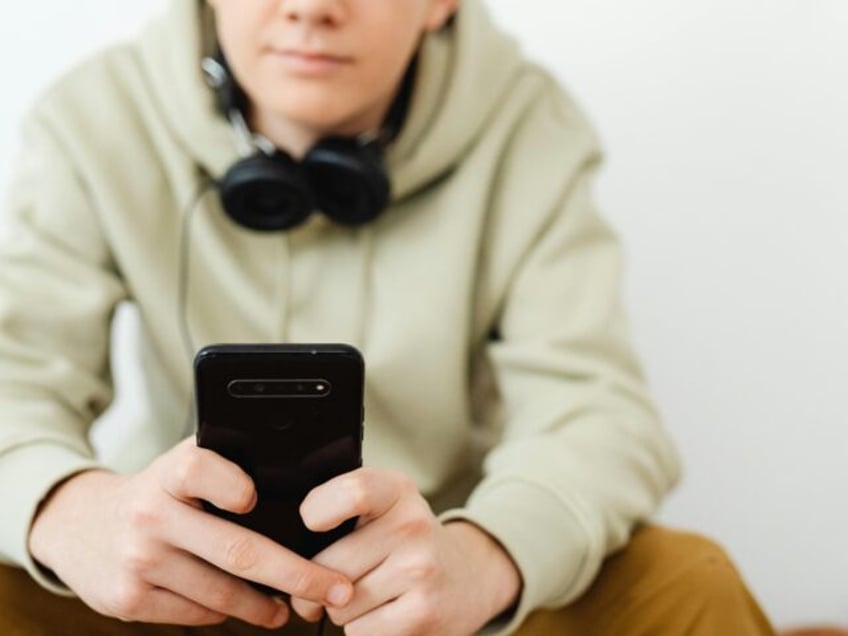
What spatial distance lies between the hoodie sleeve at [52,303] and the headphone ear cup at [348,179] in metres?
0.20

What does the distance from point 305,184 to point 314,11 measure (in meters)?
0.14

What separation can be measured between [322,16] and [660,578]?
1.70 ft

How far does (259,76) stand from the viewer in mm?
1047

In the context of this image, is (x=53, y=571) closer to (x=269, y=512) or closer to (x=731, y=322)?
(x=269, y=512)

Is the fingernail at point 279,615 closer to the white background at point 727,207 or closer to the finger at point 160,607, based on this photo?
the finger at point 160,607

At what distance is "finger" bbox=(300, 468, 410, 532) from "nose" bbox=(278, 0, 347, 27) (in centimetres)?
42

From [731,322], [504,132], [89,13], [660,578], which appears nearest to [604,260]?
[504,132]

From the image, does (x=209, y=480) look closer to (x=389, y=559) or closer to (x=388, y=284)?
(x=389, y=559)

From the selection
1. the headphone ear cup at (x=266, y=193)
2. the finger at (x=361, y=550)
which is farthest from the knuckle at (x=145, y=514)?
the headphone ear cup at (x=266, y=193)

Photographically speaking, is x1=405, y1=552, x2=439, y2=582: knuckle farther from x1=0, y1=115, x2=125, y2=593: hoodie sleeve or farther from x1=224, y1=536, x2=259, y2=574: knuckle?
x1=0, y1=115, x2=125, y2=593: hoodie sleeve

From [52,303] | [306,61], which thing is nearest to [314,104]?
[306,61]

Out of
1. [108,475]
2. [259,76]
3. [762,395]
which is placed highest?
[259,76]

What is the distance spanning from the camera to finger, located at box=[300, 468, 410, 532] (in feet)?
2.45

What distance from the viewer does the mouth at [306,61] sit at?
40.2 inches
